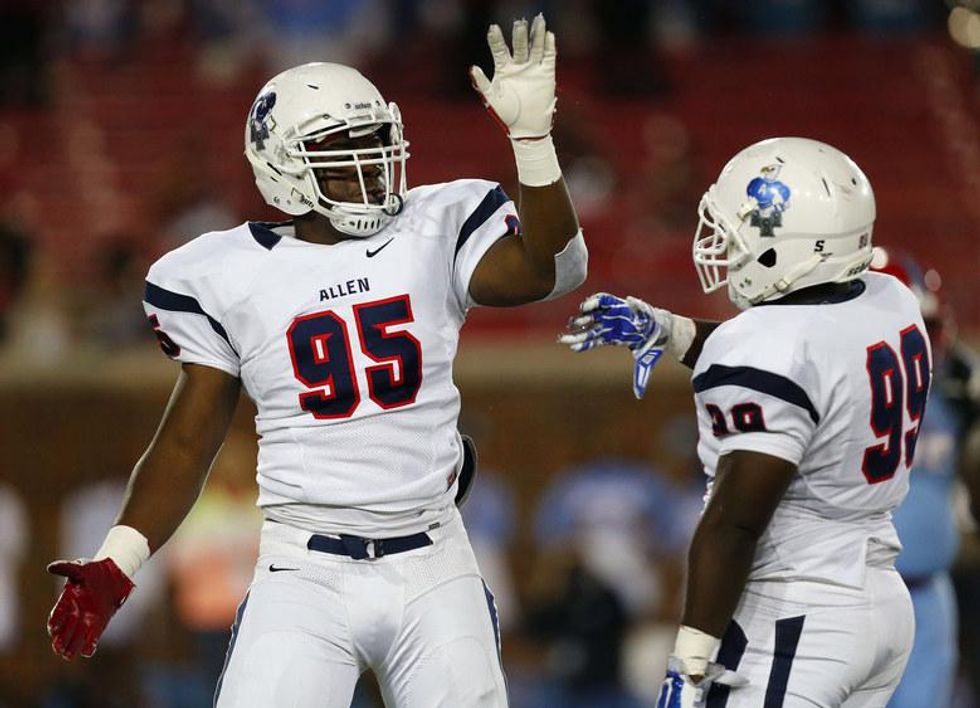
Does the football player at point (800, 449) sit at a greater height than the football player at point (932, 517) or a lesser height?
greater

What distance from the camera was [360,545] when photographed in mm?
3414

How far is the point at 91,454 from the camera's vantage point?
8.09m

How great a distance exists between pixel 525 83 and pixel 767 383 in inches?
28.7

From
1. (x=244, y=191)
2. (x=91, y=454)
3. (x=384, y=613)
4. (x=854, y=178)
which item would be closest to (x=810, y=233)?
(x=854, y=178)

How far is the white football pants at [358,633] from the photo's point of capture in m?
3.28

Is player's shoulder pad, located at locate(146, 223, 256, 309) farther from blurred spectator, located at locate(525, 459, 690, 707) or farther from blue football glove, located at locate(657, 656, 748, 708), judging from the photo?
blurred spectator, located at locate(525, 459, 690, 707)

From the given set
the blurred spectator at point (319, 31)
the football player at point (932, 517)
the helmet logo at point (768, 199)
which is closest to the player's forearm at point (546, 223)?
the helmet logo at point (768, 199)

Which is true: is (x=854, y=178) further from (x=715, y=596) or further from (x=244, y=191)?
(x=244, y=191)

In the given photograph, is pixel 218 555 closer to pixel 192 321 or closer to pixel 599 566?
pixel 599 566

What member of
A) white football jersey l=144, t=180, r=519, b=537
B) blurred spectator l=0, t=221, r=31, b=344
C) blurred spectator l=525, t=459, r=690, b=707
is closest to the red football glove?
white football jersey l=144, t=180, r=519, b=537

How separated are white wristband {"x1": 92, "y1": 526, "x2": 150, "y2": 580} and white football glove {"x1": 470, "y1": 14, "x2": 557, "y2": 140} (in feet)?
3.61

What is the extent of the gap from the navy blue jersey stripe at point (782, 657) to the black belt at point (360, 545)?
28.5 inches

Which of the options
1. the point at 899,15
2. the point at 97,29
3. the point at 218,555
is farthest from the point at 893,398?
the point at 97,29

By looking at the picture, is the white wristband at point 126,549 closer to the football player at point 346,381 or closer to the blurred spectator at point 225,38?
the football player at point 346,381
